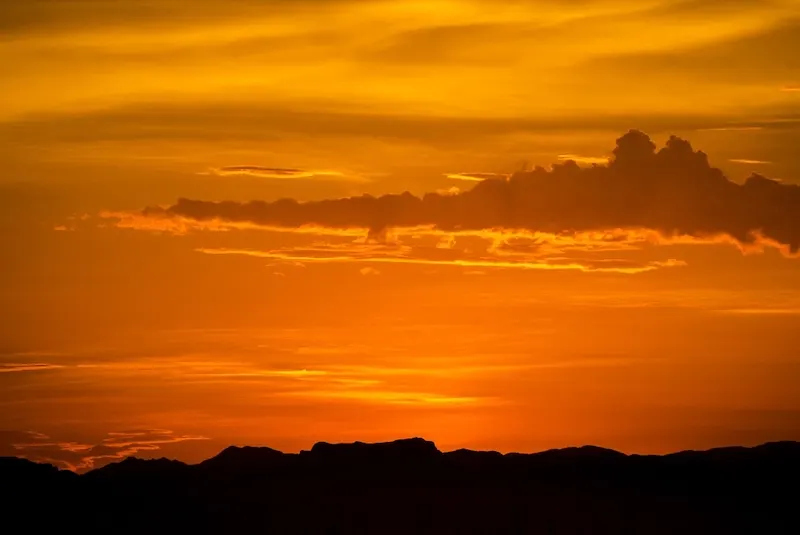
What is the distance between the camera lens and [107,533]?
19600 cm

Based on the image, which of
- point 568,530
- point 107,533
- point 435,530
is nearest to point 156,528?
point 107,533

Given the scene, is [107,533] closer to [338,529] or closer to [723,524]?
[338,529]

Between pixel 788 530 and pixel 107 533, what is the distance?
299 ft

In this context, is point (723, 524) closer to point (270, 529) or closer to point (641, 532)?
point (641, 532)

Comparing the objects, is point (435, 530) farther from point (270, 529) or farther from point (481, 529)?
point (270, 529)

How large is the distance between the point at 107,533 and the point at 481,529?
164 ft

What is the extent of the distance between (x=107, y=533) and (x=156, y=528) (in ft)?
22.4

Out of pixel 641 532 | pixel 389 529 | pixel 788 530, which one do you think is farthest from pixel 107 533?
pixel 788 530

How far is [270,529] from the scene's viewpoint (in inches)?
7869

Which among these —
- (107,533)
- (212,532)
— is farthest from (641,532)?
(107,533)

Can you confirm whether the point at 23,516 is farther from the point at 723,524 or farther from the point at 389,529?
the point at 723,524

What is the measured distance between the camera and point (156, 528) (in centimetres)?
19925

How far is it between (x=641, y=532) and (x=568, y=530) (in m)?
9.70

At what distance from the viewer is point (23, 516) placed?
198m
